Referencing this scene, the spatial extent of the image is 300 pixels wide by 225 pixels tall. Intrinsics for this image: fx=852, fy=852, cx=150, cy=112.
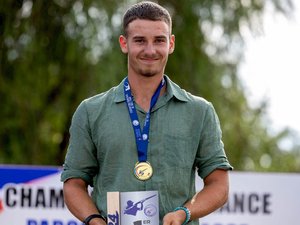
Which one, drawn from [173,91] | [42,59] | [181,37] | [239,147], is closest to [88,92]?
[42,59]

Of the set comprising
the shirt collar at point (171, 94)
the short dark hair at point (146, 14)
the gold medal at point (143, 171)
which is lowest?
the gold medal at point (143, 171)

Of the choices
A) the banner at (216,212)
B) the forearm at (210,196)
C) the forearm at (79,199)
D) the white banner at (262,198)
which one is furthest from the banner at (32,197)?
the forearm at (210,196)

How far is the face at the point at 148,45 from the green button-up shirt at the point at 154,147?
0.13 metres

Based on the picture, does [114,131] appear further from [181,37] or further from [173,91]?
[181,37]

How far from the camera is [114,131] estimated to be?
323cm

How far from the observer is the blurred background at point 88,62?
962 centimetres

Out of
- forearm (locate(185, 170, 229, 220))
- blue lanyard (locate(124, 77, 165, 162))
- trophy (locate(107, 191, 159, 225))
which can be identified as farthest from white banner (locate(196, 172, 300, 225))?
trophy (locate(107, 191, 159, 225))

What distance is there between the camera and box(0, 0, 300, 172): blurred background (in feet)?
31.6

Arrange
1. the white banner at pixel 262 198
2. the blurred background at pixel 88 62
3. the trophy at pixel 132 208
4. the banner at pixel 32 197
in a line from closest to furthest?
the trophy at pixel 132 208 < the banner at pixel 32 197 < the white banner at pixel 262 198 < the blurred background at pixel 88 62

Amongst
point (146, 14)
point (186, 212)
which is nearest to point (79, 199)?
point (186, 212)

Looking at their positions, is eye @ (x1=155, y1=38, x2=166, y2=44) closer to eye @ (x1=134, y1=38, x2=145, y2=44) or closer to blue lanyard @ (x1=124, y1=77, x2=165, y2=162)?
eye @ (x1=134, y1=38, x2=145, y2=44)

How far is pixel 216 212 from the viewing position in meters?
7.28

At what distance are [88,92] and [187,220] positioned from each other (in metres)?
6.55

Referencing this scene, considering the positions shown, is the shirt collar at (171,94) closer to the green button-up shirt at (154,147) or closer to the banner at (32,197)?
the green button-up shirt at (154,147)
